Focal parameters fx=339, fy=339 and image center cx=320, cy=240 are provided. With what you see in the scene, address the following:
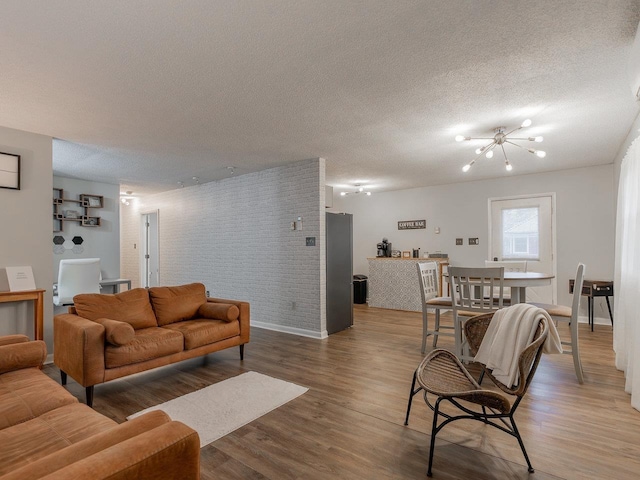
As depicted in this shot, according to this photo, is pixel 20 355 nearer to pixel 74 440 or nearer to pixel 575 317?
pixel 74 440

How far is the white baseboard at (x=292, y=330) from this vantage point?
15.7 ft

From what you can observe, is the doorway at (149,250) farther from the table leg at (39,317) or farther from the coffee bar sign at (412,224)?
the coffee bar sign at (412,224)

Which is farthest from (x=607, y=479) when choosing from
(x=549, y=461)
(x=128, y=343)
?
(x=128, y=343)

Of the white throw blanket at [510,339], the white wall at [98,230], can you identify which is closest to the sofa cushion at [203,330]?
the white throw blanket at [510,339]

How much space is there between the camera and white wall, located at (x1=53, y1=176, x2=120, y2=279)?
602cm

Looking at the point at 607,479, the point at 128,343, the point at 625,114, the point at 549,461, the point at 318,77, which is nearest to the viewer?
the point at 607,479

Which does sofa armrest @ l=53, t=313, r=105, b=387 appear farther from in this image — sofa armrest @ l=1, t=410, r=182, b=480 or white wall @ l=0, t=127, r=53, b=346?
sofa armrest @ l=1, t=410, r=182, b=480

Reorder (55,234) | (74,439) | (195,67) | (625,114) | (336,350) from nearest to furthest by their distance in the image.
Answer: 1. (74,439)
2. (195,67)
3. (625,114)
4. (336,350)
5. (55,234)

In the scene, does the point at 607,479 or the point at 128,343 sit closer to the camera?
the point at 607,479

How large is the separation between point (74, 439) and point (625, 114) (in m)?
4.84

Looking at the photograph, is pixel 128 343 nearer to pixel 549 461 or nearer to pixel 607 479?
pixel 549 461

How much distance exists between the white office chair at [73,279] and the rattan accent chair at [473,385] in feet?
15.2

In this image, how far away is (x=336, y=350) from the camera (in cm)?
418

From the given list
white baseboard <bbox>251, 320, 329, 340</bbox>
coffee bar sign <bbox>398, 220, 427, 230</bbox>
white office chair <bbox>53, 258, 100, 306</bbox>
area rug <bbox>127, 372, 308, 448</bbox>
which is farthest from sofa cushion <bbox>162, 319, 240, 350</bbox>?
coffee bar sign <bbox>398, 220, 427, 230</bbox>
